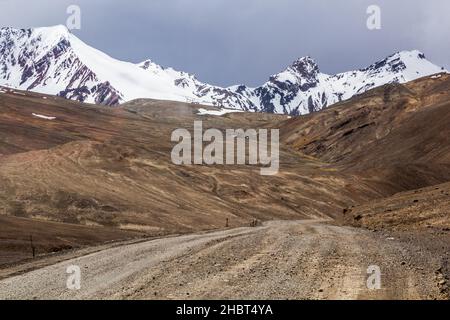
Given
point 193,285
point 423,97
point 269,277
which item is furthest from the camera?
point 423,97

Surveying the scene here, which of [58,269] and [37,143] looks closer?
[58,269]

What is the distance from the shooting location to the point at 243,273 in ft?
54.1

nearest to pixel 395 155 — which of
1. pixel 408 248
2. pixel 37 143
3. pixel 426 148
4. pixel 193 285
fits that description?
pixel 426 148

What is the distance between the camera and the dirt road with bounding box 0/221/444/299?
1415 centimetres

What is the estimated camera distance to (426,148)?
12175 centimetres

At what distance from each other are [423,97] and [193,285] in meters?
172

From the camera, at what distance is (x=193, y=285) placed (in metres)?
14.9

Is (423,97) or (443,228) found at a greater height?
(423,97)

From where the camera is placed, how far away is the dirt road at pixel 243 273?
46.4 ft

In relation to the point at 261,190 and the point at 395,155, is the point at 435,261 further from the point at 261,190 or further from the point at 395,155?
the point at 395,155

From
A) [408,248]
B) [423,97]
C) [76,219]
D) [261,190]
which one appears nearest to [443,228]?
[408,248]

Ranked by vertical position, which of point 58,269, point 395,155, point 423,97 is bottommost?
point 58,269
